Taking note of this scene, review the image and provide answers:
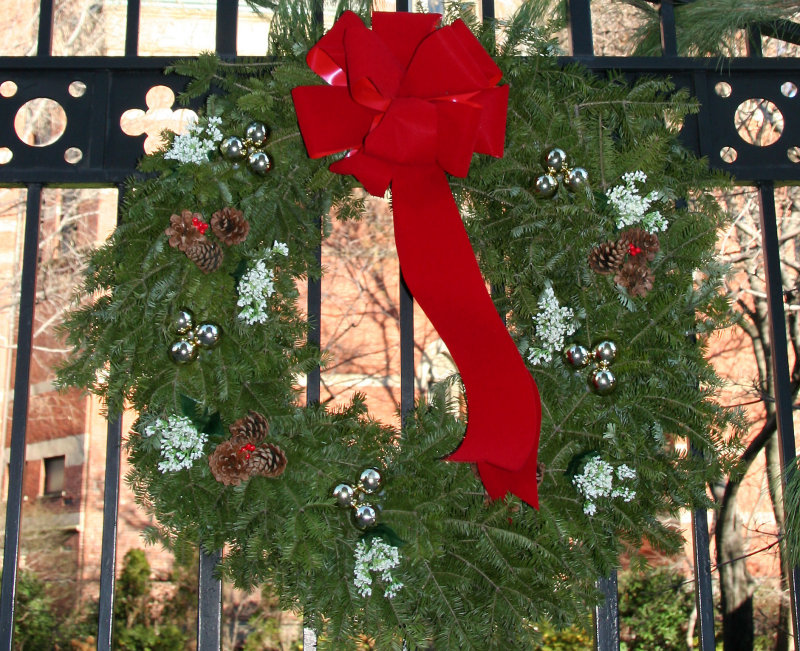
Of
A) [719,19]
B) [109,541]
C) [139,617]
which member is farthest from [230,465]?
[139,617]

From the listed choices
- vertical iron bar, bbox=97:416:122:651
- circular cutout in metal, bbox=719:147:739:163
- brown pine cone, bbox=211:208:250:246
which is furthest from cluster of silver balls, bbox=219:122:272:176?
circular cutout in metal, bbox=719:147:739:163

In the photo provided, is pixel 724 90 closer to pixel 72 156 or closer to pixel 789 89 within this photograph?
pixel 789 89

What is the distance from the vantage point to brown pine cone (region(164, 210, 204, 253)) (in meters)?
1.56

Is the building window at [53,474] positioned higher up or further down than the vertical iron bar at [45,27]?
further down

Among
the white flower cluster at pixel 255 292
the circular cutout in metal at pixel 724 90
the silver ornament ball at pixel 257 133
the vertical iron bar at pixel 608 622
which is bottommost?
the vertical iron bar at pixel 608 622

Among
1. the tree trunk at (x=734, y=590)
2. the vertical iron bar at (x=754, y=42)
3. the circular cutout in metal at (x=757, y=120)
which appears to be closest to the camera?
the vertical iron bar at (x=754, y=42)

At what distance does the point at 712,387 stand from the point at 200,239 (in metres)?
1.11

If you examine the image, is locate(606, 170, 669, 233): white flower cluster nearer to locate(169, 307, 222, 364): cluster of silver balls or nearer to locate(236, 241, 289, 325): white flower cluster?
locate(236, 241, 289, 325): white flower cluster

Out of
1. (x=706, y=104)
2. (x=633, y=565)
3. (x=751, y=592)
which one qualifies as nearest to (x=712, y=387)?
(x=633, y=565)

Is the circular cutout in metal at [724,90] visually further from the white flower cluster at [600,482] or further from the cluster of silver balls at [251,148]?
the cluster of silver balls at [251,148]

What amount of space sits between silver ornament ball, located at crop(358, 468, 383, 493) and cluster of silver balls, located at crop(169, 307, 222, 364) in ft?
1.29

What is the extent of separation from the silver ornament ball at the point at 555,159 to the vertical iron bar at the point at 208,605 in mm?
1058

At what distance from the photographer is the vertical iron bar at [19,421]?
5.14ft

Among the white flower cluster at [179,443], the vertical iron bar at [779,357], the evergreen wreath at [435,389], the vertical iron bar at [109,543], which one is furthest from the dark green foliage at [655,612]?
the white flower cluster at [179,443]
